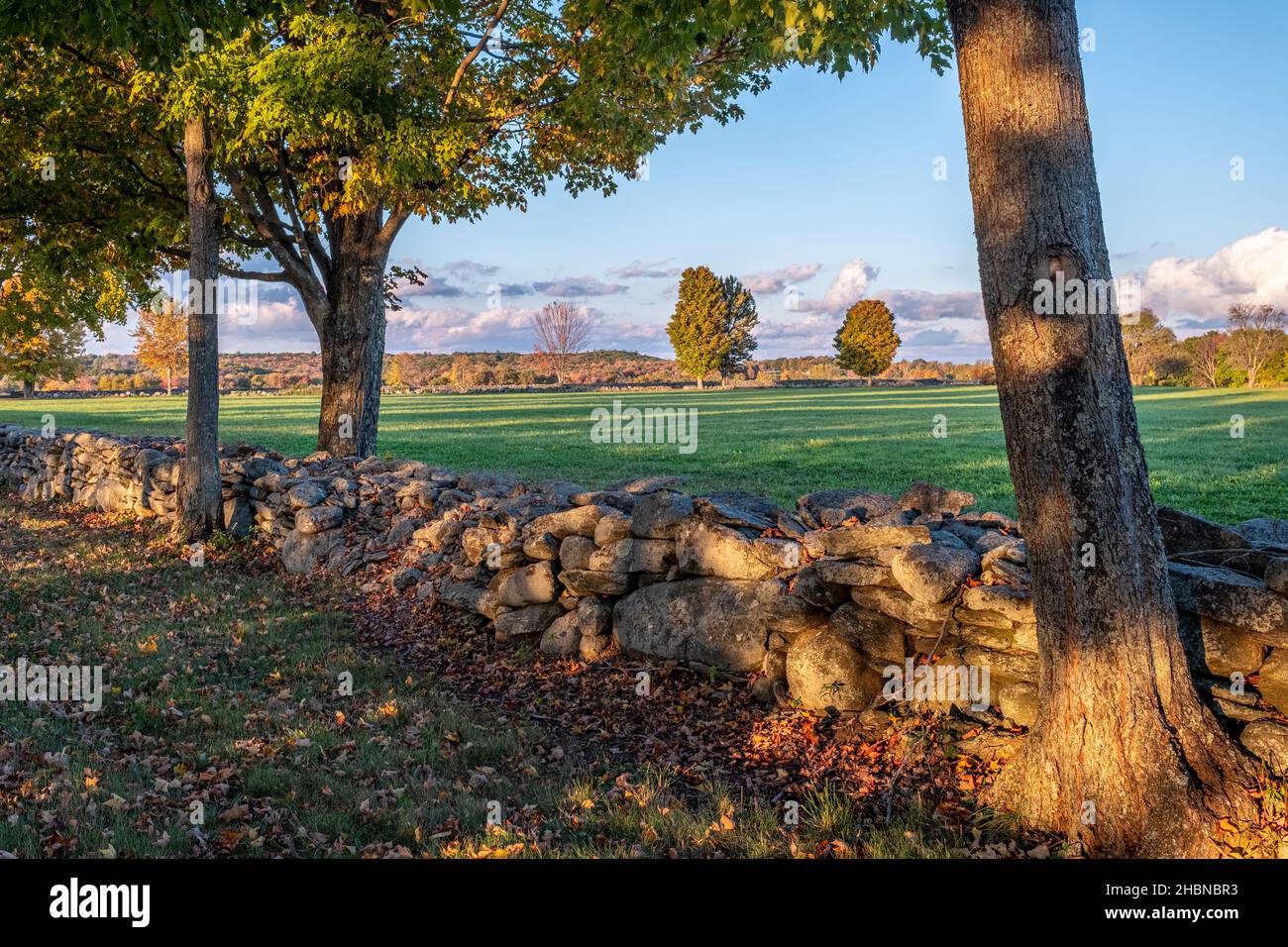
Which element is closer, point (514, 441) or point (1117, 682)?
point (1117, 682)

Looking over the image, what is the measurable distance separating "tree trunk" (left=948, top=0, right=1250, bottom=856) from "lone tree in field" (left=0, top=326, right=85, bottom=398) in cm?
2075

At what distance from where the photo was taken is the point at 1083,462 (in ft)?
11.5

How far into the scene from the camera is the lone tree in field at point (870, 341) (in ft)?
288

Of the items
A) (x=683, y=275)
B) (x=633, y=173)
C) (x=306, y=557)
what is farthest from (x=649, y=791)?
(x=683, y=275)

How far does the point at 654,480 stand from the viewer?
7.59m

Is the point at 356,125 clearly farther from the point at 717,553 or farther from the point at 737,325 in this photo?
the point at 737,325

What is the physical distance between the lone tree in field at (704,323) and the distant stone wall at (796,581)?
247 ft

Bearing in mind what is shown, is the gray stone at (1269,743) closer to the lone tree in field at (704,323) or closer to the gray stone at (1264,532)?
the gray stone at (1264,532)

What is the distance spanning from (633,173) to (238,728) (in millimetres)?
11171

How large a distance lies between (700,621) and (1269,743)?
341 centimetres

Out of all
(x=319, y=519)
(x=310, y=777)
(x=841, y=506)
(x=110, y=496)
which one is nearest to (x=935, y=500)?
(x=841, y=506)

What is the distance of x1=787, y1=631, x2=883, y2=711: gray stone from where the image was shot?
5094mm

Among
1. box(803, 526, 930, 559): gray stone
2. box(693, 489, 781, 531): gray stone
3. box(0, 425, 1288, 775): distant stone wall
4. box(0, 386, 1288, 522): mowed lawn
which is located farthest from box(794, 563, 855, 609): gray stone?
box(0, 386, 1288, 522): mowed lawn

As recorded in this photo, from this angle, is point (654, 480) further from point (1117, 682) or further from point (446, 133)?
point (446, 133)
